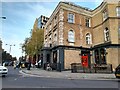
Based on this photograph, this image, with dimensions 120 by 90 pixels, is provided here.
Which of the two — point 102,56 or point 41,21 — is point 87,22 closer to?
point 102,56

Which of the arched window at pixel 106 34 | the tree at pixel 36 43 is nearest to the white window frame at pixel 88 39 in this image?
the arched window at pixel 106 34

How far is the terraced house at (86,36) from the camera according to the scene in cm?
2605

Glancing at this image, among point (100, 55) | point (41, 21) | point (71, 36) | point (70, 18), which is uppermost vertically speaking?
point (41, 21)

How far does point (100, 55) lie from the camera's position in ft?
91.7

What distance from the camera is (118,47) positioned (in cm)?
2539

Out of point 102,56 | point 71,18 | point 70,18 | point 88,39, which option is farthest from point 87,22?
point 102,56

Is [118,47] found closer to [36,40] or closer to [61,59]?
[61,59]

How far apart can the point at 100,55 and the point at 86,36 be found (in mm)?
4752

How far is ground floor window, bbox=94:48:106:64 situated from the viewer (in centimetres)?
2706

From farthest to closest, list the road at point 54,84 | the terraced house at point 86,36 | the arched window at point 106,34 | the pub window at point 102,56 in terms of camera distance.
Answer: the pub window at point 102,56, the arched window at point 106,34, the terraced house at point 86,36, the road at point 54,84

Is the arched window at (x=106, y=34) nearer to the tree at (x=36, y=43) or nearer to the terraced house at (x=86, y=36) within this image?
the terraced house at (x=86, y=36)

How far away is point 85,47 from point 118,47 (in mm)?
6185


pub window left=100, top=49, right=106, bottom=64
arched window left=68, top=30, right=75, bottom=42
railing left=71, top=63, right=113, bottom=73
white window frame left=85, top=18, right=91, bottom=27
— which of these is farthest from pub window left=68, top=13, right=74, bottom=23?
railing left=71, top=63, right=113, bottom=73

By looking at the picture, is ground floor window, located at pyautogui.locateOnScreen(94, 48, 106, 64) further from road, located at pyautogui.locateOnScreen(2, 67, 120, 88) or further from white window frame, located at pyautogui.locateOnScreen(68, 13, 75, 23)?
road, located at pyautogui.locateOnScreen(2, 67, 120, 88)
